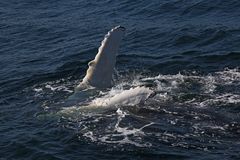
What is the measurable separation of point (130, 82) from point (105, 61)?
2681 mm

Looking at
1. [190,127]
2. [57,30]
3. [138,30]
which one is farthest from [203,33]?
[190,127]

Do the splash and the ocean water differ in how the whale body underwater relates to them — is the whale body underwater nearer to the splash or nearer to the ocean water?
the splash

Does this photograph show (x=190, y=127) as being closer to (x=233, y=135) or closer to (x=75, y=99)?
(x=233, y=135)

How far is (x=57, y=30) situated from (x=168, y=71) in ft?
44.9

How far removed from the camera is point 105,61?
965 inches

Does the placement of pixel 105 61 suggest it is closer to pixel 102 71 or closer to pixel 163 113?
pixel 102 71

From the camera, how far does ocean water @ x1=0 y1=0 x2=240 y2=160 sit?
19891mm

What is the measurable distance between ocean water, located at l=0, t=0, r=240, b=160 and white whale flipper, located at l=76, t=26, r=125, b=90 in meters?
0.66

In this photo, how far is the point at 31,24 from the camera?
138 feet

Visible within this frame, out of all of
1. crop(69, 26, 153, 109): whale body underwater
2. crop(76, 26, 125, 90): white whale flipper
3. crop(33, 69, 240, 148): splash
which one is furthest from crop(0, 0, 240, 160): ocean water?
crop(76, 26, 125, 90): white whale flipper

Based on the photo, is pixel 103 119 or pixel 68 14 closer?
pixel 103 119

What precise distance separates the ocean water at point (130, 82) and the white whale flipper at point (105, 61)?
0.66 metres

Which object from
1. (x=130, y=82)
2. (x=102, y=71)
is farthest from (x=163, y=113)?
(x=130, y=82)

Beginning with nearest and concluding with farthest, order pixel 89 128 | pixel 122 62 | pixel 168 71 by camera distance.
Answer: pixel 89 128, pixel 168 71, pixel 122 62
